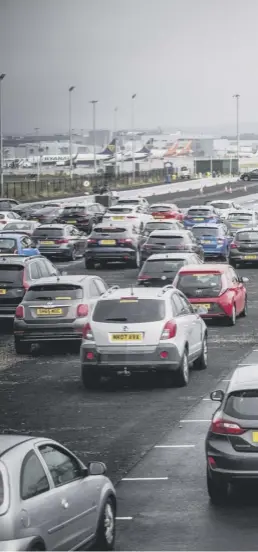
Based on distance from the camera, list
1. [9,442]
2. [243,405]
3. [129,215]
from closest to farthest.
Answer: [9,442], [243,405], [129,215]

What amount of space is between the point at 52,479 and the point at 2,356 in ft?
51.8

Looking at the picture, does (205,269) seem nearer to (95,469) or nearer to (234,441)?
(234,441)

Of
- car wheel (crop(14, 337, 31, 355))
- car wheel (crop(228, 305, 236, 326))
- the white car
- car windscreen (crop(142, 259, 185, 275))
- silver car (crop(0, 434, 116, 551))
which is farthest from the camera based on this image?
the white car

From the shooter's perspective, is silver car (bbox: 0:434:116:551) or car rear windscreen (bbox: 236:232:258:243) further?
car rear windscreen (bbox: 236:232:258:243)

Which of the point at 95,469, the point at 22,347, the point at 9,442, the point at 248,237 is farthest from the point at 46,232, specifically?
the point at 9,442

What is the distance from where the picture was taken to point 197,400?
20141mm

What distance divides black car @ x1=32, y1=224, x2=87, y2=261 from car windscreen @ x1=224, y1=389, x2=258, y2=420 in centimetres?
3565

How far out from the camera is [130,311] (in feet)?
69.7

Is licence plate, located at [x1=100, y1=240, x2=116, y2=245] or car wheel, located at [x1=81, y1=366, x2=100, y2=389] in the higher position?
car wheel, located at [x1=81, y1=366, x2=100, y2=389]

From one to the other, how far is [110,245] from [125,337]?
25947 mm

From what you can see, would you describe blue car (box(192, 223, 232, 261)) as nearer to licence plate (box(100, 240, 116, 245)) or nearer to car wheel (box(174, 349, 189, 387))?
licence plate (box(100, 240, 116, 245))

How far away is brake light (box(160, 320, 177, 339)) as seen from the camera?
2100 centimetres

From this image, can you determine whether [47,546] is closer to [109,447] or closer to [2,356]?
[109,447]

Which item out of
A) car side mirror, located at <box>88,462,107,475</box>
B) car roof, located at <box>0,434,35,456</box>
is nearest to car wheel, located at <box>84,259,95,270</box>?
car side mirror, located at <box>88,462,107,475</box>
